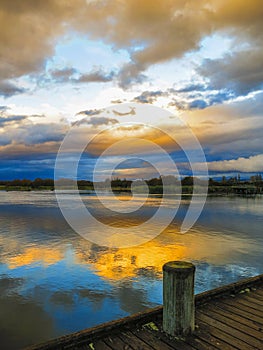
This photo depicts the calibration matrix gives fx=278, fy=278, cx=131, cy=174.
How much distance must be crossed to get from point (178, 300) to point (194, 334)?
521 millimetres

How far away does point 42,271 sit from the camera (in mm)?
8250

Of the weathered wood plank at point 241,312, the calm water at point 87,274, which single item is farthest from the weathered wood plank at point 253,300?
the calm water at point 87,274

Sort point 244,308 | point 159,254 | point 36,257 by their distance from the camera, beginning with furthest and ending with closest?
point 159,254 → point 36,257 → point 244,308

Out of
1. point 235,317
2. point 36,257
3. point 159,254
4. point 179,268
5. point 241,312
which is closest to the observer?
point 179,268

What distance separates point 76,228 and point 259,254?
9.63 m

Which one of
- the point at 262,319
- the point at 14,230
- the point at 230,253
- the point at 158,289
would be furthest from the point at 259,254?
the point at 14,230

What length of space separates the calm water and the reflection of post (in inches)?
102

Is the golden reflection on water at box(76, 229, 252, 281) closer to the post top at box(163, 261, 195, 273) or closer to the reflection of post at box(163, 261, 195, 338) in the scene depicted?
the reflection of post at box(163, 261, 195, 338)

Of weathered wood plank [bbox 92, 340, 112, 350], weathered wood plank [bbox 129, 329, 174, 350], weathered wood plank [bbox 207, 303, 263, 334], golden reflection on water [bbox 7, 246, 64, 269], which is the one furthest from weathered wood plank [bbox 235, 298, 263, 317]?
golden reflection on water [bbox 7, 246, 64, 269]

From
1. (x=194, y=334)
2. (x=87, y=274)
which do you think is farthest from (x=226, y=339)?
(x=87, y=274)

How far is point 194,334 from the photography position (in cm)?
346

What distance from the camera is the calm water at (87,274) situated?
554 centimetres

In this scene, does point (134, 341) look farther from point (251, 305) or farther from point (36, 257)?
point (36, 257)

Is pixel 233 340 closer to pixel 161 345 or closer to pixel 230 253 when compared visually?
pixel 161 345
